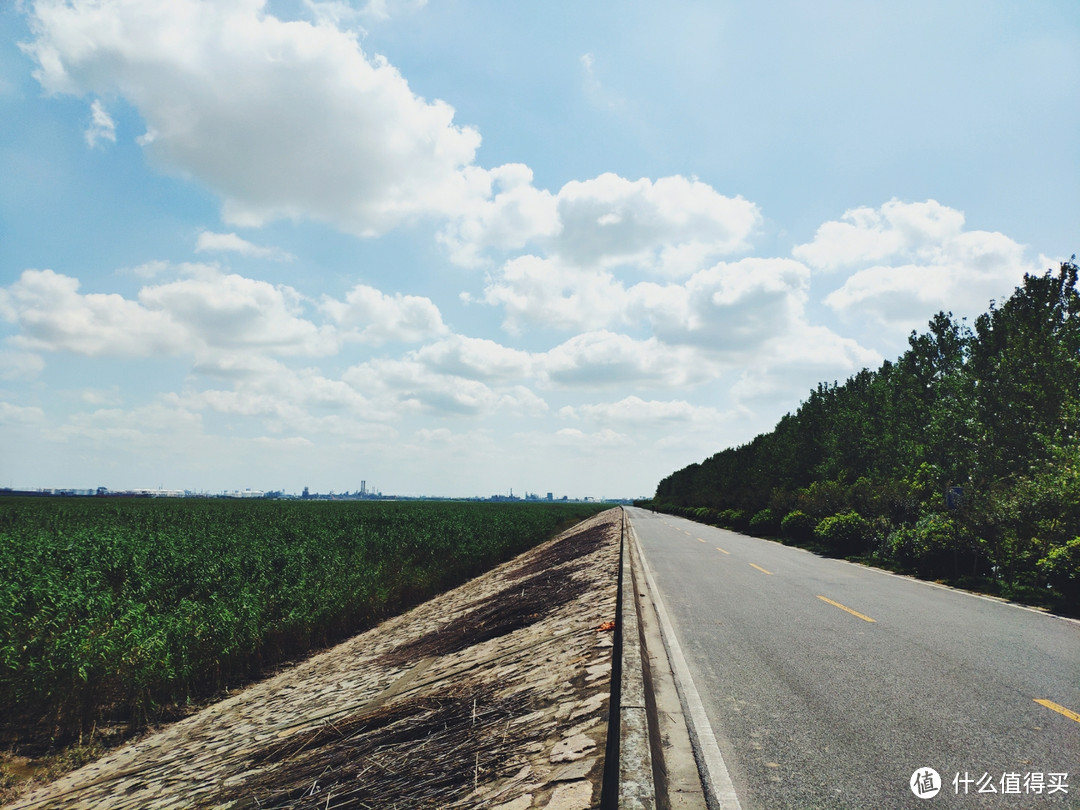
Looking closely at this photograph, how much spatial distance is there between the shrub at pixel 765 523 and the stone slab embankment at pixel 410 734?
2814 centimetres

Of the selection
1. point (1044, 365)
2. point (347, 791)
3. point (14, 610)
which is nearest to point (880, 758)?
point (347, 791)

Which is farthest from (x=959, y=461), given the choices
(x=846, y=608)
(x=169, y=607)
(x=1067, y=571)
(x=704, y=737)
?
(x=169, y=607)

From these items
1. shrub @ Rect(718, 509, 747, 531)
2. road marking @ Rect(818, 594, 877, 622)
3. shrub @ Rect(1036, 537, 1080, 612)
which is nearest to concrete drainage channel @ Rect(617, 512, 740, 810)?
road marking @ Rect(818, 594, 877, 622)

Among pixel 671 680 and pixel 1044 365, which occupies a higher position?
pixel 1044 365

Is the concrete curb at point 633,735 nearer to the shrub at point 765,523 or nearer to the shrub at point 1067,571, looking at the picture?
the shrub at point 1067,571

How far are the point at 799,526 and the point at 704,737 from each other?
2783cm

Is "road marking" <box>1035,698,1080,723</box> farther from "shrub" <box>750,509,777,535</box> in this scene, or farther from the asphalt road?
"shrub" <box>750,509,777,535</box>

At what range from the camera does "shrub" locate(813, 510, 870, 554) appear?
22.0 meters

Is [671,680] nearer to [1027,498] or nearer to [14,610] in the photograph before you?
[14,610]

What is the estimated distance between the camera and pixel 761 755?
395 centimetres

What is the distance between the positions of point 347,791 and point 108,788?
3.37 metres

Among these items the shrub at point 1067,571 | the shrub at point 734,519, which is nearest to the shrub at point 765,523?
the shrub at point 734,519

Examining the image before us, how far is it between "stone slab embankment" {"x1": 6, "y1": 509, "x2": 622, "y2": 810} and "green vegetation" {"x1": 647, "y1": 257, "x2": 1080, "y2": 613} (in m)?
10.9

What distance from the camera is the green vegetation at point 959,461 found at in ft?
42.9
